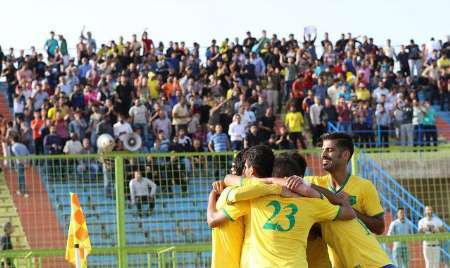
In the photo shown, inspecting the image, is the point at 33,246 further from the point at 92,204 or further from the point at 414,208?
the point at 414,208

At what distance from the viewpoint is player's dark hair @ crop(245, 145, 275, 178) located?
984cm

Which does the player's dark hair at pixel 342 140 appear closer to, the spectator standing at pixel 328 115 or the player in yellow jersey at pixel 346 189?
the player in yellow jersey at pixel 346 189

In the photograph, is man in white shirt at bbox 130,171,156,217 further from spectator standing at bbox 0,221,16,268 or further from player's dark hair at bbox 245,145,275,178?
player's dark hair at bbox 245,145,275,178

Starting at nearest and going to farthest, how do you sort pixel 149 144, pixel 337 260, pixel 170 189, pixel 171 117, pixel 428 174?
pixel 337 260
pixel 170 189
pixel 428 174
pixel 149 144
pixel 171 117

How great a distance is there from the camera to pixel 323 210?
988 centimetres

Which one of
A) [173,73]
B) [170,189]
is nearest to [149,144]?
[173,73]

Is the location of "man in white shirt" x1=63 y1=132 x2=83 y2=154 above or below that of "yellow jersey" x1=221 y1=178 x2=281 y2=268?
above

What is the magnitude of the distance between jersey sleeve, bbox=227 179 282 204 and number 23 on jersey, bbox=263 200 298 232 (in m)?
0.13

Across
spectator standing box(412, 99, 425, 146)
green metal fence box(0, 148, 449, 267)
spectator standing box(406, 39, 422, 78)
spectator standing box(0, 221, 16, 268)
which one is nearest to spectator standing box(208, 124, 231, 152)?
spectator standing box(412, 99, 425, 146)

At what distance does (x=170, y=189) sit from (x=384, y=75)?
58.3 feet

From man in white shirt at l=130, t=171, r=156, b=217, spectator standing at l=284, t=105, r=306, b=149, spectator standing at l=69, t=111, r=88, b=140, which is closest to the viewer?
man in white shirt at l=130, t=171, r=156, b=217

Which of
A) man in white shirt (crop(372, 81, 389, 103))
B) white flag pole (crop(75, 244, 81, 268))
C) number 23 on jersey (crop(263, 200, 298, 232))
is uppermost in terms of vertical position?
man in white shirt (crop(372, 81, 389, 103))

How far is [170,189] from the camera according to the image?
17.6m

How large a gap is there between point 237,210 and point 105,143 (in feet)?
51.4
